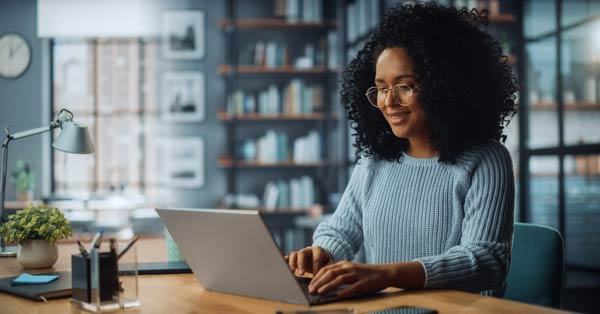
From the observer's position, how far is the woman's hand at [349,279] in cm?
129

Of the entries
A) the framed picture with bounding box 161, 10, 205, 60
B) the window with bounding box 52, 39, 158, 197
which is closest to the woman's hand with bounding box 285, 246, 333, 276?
the framed picture with bounding box 161, 10, 205, 60

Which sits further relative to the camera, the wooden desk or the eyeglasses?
the eyeglasses

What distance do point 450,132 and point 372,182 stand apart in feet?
0.94

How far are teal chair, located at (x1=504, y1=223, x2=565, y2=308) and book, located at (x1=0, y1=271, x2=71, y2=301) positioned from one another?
1043 millimetres

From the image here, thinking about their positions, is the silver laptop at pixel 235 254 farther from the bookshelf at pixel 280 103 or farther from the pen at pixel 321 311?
the bookshelf at pixel 280 103

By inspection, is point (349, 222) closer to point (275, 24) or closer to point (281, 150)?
point (281, 150)

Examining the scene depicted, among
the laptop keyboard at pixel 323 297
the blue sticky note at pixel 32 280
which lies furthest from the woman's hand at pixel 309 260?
the blue sticky note at pixel 32 280

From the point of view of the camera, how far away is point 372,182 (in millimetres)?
1902

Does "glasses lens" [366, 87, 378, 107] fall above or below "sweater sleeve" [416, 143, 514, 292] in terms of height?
above

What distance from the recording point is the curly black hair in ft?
5.63

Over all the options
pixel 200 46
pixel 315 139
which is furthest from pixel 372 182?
pixel 200 46

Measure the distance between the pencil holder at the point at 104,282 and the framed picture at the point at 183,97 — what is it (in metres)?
5.67

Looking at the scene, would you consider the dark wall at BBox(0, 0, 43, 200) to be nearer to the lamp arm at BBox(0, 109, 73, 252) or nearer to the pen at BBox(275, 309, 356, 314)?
the lamp arm at BBox(0, 109, 73, 252)

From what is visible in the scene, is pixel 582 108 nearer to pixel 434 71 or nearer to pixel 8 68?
pixel 434 71
